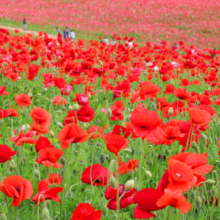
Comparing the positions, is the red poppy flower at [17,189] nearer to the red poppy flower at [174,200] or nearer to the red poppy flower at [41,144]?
the red poppy flower at [41,144]

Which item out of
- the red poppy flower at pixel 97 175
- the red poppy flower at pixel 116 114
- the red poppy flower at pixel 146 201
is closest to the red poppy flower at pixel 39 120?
the red poppy flower at pixel 97 175

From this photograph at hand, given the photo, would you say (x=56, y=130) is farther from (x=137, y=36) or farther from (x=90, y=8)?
(x=90, y=8)

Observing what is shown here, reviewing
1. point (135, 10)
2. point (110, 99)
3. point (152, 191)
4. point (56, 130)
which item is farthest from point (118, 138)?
point (135, 10)

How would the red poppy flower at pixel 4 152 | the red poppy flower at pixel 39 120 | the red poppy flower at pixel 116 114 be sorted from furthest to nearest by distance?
the red poppy flower at pixel 116 114 < the red poppy flower at pixel 39 120 < the red poppy flower at pixel 4 152

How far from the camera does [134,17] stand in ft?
87.1

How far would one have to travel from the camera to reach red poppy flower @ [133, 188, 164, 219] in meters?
0.98

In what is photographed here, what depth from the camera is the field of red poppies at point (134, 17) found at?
21597 millimetres

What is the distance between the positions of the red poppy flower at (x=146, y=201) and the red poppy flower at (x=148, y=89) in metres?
1.12

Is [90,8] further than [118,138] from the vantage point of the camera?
Yes

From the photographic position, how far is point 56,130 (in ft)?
9.59

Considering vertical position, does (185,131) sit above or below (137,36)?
above

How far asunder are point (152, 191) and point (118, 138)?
1.37 ft

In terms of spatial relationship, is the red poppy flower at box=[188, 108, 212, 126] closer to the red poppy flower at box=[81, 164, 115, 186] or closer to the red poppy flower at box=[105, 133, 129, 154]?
the red poppy flower at box=[105, 133, 129, 154]

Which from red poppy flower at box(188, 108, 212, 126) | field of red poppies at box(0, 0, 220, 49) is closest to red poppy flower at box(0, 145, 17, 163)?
red poppy flower at box(188, 108, 212, 126)
